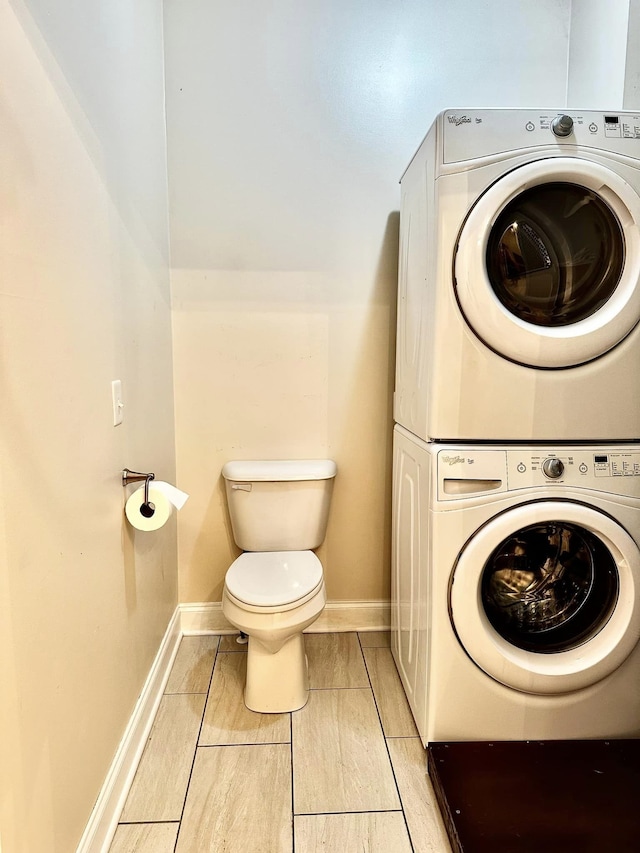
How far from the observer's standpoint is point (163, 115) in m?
1.88

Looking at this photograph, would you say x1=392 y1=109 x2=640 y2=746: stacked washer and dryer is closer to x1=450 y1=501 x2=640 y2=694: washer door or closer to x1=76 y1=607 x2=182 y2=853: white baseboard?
x1=450 y1=501 x2=640 y2=694: washer door

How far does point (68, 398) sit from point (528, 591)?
129cm

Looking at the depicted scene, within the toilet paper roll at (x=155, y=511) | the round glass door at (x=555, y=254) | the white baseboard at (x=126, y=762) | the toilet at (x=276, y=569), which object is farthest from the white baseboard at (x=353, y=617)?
the round glass door at (x=555, y=254)

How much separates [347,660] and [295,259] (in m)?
1.50

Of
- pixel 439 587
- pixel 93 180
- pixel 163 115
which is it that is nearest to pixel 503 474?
pixel 439 587

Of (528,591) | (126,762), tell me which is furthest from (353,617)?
(126,762)

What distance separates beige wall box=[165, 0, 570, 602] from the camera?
192cm

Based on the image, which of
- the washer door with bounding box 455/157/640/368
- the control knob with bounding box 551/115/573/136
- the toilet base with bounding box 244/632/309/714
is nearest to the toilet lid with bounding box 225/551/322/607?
the toilet base with bounding box 244/632/309/714

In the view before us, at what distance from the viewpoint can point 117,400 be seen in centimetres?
136

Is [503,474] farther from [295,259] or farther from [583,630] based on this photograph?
[295,259]

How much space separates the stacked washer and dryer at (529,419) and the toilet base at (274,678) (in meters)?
0.42

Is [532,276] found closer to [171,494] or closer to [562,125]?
[562,125]

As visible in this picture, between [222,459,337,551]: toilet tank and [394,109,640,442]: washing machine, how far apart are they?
655 mm

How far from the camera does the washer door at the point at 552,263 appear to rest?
1.31 metres
